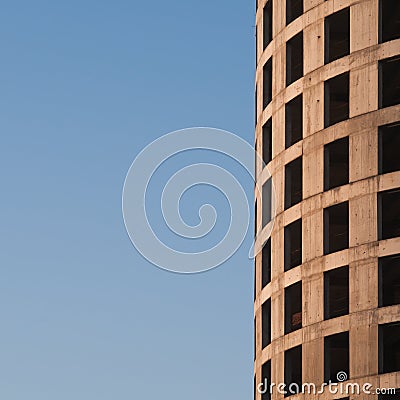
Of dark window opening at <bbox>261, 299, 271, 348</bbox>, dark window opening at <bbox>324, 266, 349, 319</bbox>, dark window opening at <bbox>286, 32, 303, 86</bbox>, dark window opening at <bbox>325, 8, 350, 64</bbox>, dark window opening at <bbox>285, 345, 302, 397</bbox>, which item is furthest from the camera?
dark window opening at <bbox>261, 299, 271, 348</bbox>

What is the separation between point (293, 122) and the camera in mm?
71625

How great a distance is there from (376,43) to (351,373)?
53.7ft

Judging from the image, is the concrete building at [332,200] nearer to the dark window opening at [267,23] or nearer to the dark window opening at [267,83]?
the dark window opening at [267,83]

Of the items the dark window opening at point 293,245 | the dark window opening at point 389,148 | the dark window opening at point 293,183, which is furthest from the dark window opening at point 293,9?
the dark window opening at point 293,245

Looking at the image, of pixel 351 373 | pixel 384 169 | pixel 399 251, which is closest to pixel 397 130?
pixel 384 169

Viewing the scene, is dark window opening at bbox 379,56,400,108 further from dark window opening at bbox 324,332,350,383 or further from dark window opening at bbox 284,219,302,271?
dark window opening at bbox 324,332,350,383

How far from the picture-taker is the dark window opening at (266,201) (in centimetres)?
7244

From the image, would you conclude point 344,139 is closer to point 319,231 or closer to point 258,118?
point 319,231

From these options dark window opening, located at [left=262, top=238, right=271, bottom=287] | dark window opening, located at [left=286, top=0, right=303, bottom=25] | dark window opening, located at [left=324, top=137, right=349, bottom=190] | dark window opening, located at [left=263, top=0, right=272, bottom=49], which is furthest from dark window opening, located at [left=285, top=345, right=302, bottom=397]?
dark window opening, located at [left=263, top=0, right=272, bottom=49]

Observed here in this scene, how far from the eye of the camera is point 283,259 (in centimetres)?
6912

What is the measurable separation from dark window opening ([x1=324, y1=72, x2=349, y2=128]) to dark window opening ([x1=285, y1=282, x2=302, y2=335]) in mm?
8754

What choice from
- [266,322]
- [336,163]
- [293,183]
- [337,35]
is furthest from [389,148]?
[266,322]

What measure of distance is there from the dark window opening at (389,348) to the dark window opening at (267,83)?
17886 mm

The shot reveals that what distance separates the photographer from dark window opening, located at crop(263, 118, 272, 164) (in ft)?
243
